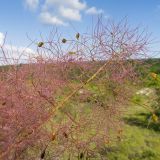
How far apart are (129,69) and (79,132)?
0.83m

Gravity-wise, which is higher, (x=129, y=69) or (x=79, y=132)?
(x=129, y=69)

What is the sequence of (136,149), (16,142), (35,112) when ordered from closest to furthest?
1. (16,142)
2. (35,112)
3. (136,149)

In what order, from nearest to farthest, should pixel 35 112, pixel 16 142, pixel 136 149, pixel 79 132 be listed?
pixel 16 142, pixel 35 112, pixel 79 132, pixel 136 149

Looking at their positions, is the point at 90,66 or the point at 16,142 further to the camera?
the point at 90,66

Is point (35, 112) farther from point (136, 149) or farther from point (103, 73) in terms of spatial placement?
point (136, 149)

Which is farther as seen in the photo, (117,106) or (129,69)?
(117,106)

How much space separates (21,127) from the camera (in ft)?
Result: 12.8

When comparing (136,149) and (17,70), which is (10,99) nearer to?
(17,70)

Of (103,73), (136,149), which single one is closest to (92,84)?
(103,73)

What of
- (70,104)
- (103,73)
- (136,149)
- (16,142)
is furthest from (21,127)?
(136,149)

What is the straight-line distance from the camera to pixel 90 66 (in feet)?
13.7

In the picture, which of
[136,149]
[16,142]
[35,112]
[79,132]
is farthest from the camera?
[136,149]

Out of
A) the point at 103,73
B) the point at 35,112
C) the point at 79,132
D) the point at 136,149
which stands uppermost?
the point at 103,73

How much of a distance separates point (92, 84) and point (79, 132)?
20.7 inches
